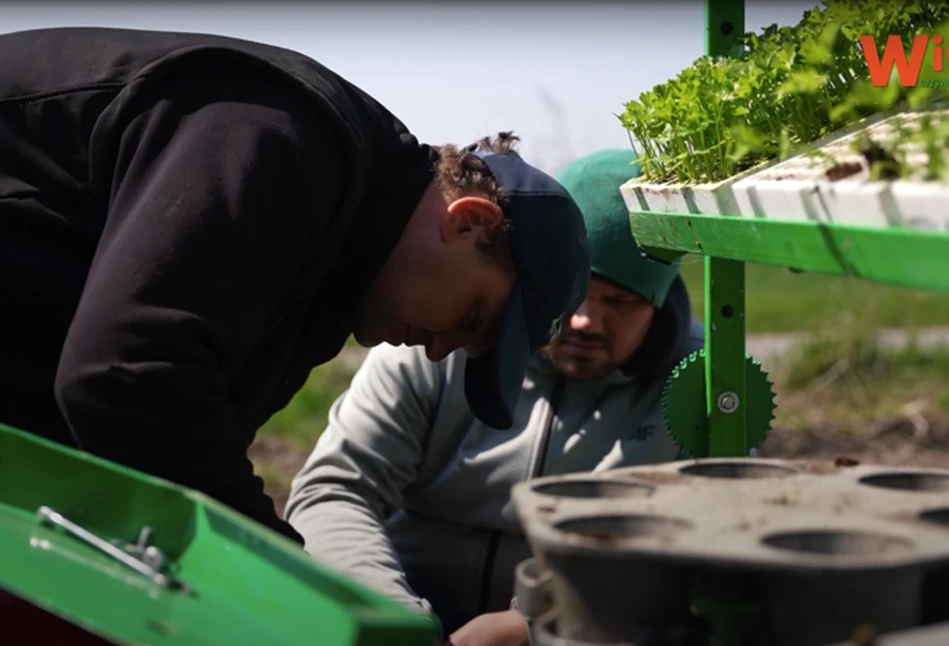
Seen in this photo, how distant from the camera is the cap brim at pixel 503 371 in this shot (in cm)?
222

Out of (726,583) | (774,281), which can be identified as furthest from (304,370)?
(774,281)

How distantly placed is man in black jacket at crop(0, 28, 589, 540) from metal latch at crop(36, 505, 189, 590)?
0.50 feet

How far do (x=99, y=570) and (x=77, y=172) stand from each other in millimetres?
724

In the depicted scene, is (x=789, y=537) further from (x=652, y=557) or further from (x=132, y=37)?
(x=132, y=37)

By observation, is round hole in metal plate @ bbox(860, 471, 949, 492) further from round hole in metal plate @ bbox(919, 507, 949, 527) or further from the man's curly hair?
the man's curly hair

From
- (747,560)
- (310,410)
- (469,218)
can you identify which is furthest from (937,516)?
(310,410)

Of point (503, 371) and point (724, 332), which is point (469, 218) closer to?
point (503, 371)

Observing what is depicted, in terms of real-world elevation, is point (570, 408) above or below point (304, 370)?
below

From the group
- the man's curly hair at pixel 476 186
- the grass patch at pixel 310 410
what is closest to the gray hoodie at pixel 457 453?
the man's curly hair at pixel 476 186

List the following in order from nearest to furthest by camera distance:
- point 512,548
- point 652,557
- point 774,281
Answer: point 652,557, point 512,548, point 774,281

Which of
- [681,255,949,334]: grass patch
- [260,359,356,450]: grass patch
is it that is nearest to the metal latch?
[260,359,356,450]: grass patch

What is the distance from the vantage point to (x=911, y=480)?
1.48m

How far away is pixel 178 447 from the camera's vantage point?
1696 mm

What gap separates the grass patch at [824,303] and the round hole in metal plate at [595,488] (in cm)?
517
